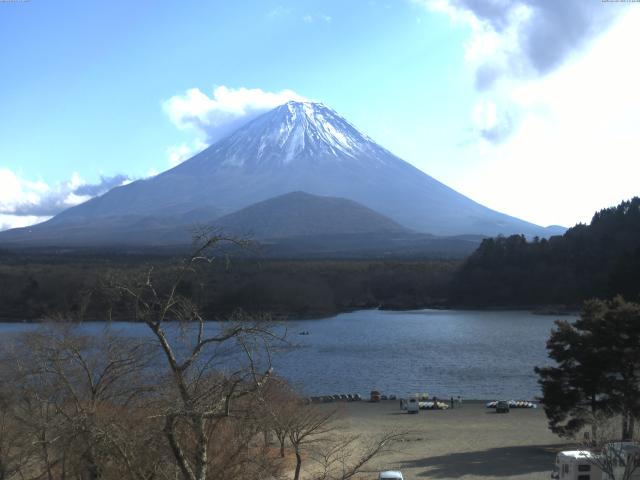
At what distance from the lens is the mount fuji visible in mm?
107438

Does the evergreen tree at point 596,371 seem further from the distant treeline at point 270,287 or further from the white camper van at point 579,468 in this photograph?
the distant treeline at point 270,287

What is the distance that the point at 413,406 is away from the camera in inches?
613

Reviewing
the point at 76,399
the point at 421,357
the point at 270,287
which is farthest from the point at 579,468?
the point at 270,287

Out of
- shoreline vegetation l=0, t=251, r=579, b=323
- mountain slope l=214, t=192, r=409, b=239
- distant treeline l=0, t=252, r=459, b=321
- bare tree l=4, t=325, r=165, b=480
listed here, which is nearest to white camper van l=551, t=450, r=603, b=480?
bare tree l=4, t=325, r=165, b=480

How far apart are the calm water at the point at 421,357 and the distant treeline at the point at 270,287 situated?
5.49 metres

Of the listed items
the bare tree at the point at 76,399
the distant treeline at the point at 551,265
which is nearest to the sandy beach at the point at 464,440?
the bare tree at the point at 76,399

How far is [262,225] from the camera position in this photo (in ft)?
297

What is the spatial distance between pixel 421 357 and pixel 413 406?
28.0ft

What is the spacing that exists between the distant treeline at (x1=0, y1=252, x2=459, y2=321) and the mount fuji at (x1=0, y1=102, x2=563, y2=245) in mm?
47837

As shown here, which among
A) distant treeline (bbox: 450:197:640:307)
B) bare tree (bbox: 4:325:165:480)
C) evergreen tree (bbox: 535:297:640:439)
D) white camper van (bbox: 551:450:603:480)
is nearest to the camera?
bare tree (bbox: 4:325:165:480)

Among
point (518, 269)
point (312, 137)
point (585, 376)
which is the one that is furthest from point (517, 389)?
point (312, 137)

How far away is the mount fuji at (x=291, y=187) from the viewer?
107 meters

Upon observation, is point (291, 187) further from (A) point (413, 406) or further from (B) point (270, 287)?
(A) point (413, 406)

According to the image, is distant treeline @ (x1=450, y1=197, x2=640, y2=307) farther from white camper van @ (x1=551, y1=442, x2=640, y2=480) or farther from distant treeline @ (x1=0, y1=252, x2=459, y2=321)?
white camper van @ (x1=551, y1=442, x2=640, y2=480)
